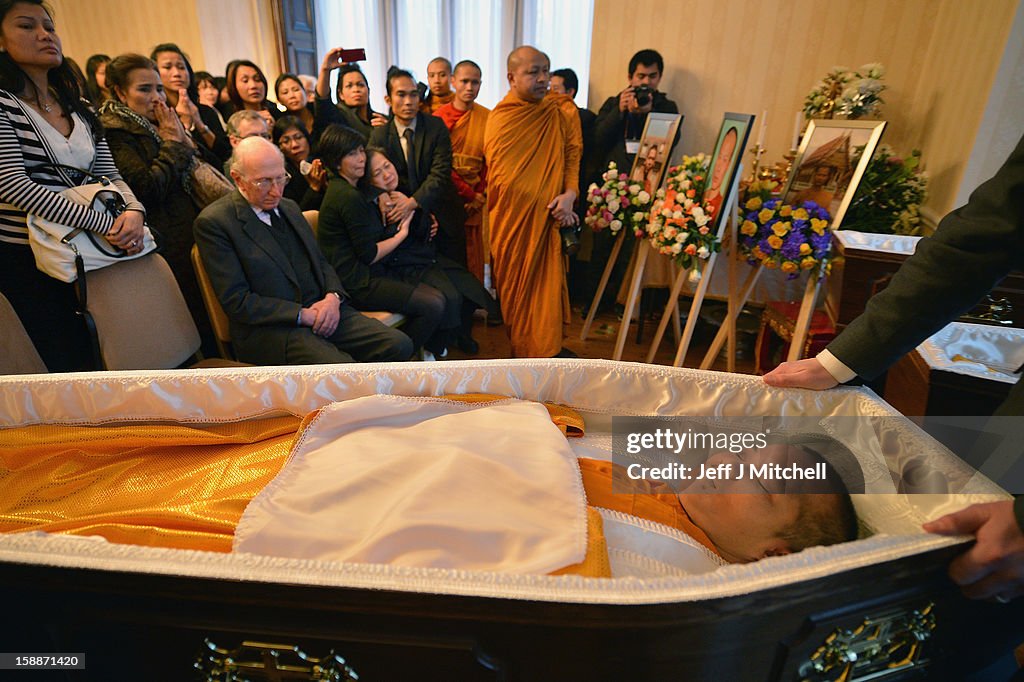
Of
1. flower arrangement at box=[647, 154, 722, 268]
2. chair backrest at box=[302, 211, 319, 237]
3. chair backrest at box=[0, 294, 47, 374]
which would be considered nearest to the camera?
chair backrest at box=[0, 294, 47, 374]

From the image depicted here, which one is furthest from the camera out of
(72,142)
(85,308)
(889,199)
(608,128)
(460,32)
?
(460,32)

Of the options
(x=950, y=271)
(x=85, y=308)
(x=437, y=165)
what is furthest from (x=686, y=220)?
(x=85, y=308)

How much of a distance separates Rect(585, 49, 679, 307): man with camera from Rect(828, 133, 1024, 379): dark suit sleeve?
2.70 m

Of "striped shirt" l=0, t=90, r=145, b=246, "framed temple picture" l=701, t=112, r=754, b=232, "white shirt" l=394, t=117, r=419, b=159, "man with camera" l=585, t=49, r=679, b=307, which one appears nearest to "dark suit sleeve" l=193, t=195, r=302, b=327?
"striped shirt" l=0, t=90, r=145, b=246

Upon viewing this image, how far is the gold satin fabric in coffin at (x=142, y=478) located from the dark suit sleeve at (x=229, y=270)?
2.08ft

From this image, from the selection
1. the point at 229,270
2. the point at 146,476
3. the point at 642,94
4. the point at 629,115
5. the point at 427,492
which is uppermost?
the point at 642,94

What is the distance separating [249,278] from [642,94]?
9.15ft

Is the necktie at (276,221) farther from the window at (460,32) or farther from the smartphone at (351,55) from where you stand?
the window at (460,32)

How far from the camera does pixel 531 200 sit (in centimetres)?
301

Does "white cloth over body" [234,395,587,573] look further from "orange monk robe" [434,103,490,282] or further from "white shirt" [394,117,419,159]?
"orange monk robe" [434,103,490,282]

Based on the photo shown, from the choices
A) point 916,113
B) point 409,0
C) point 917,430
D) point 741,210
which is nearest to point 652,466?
point 917,430

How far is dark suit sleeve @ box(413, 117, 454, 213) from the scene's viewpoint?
116 inches

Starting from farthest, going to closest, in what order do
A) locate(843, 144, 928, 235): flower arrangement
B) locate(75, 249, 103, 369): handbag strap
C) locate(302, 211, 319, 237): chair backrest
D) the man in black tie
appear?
1. the man in black tie
2. locate(843, 144, 928, 235): flower arrangement
3. locate(302, 211, 319, 237): chair backrest
4. locate(75, 249, 103, 369): handbag strap

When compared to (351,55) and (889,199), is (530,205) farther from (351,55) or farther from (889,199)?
(889,199)
